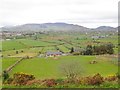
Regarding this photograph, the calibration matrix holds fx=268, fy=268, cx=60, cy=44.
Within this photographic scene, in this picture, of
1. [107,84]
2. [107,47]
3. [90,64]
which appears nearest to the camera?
[107,84]

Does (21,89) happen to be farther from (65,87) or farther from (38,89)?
(65,87)

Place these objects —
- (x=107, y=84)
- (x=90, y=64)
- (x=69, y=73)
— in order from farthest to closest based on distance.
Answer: (x=90, y=64) < (x=69, y=73) < (x=107, y=84)

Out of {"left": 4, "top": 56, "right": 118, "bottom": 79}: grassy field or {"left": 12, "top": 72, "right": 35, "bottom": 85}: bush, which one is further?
{"left": 4, "top": 56, "right": 118, "bottom": 79}: grassy field

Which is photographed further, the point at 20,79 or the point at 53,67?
the point at 53,67

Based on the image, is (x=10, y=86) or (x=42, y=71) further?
(x=42, y=71)

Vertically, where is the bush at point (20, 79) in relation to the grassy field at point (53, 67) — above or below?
above

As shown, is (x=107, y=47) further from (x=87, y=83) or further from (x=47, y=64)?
(x=87, y=83)

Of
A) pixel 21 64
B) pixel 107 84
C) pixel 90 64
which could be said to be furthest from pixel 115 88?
pixel 21 64

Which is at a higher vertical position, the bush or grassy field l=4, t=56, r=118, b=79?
the bush

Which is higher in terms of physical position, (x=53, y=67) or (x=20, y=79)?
(x=20, y=79)

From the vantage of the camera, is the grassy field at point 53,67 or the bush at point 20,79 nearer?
the bush at point 20,79
